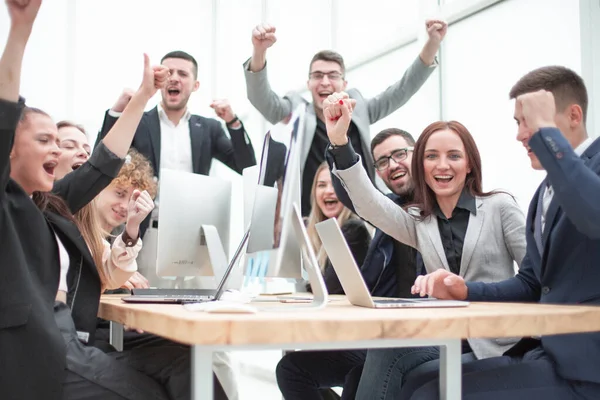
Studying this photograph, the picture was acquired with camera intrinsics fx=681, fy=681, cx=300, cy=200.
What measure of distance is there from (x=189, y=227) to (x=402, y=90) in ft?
5.49

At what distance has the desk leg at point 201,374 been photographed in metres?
1.00

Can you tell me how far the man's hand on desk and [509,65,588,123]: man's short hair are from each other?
0.46 meters

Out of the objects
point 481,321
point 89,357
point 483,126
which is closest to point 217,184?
point 89,357

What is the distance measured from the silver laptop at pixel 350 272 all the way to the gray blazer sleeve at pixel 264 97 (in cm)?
168

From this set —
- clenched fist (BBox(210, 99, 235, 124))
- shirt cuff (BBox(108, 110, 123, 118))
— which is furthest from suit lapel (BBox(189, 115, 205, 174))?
shirt cuff (BBox(108, 110, 123, 118))

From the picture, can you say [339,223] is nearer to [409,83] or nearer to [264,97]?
[264,97]

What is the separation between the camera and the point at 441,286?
1.55 metres

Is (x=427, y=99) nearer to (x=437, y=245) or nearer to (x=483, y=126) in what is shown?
(x=483, y=126)

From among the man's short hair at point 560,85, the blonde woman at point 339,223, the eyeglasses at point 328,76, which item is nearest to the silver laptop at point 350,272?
the man's short hair at point 560,85

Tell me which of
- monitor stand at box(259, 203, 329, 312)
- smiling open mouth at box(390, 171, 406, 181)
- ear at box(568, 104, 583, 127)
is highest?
ear at box(568, 104, 583, 127)

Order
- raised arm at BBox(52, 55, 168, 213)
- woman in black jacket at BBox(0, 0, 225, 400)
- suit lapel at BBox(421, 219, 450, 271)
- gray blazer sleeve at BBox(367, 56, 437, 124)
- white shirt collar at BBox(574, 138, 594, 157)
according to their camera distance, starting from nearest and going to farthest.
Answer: woman in black jacket at BBox(0, 0, 225, 400) < white shirt collar at BBox(574, 138, 594, 157) < raised arm at BBox(52, 55, 168, 213) < suit lapel at BBox(421, 219, 450, 271) < gray blazer sleeve at BBox(367, 56, 437, 124)

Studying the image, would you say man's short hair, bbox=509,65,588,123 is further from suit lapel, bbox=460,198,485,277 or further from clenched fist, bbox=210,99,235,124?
clenched fist, bbox=210,99,235,124

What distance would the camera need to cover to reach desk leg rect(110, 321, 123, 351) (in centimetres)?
198

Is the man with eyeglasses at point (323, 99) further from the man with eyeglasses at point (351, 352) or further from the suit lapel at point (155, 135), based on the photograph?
the man with eyeglasses at point (351, 352)
